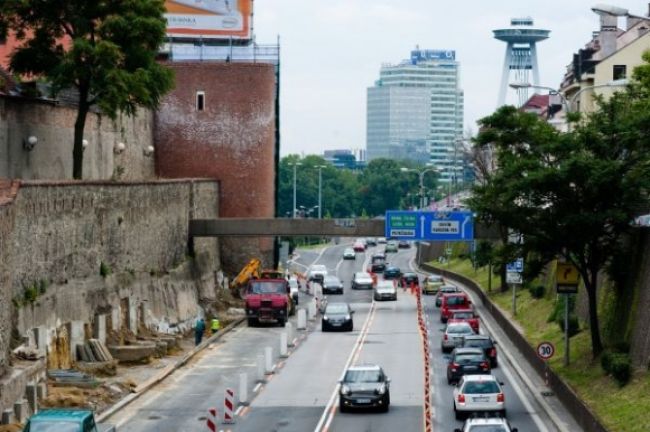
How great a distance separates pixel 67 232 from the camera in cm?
5406

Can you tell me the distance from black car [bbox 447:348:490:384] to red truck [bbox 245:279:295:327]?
87.4 ft

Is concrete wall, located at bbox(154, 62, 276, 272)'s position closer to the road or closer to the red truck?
the red truck

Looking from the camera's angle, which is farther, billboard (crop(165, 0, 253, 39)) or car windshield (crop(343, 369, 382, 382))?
billboard (crop(165, 0, 253, 39))

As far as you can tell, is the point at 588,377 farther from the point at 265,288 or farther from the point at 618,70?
the point at 618,70

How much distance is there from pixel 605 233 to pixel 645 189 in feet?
6.71

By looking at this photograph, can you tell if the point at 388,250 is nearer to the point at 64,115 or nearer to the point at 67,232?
the point at 64,115

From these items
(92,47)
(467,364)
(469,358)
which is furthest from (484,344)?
(92,47)

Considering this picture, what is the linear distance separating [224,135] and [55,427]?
68.0 m

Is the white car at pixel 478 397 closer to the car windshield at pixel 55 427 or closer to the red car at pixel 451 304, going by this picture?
the car windshield at pixel 55 427

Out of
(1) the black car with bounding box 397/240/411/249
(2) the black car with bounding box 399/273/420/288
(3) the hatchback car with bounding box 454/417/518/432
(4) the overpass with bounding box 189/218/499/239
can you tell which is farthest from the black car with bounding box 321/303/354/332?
(1) the black car with bounding box 397/240/411/249

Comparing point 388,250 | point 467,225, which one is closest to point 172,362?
point 467,225

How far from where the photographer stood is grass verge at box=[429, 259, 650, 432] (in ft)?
122

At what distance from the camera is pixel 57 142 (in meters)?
72.0

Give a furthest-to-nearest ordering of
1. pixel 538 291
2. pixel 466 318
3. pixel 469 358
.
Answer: pixel 538 291
pixel 466 318
pixel 469 358
